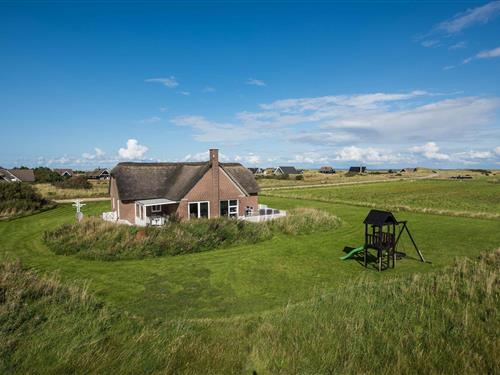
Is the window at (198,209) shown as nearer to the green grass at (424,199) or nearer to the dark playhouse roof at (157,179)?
the dark playhouse roof at (157,179)

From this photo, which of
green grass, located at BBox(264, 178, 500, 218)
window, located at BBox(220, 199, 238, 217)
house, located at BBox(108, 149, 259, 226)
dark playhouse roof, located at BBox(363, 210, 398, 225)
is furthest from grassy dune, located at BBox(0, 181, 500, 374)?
green grass, located at BBox(264, 178, 500, 218)

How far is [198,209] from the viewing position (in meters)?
25.5

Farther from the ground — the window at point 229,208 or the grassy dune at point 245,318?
the window at point 229,208

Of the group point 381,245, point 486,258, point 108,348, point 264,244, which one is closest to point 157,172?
point 264,244

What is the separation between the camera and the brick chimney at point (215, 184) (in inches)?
1004

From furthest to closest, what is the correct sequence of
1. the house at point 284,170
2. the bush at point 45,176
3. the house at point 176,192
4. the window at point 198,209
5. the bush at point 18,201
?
the house at point 284,170, the bush at point 45,176, the bush at point 18,201, the window at point 198,209, the house at point 176,192

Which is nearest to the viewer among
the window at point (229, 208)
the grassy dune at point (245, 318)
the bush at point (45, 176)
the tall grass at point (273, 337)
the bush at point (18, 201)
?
the tall grass at point (273, 337)

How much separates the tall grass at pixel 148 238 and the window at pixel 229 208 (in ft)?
16.7

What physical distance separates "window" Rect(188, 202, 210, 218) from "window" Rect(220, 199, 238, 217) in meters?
1.65

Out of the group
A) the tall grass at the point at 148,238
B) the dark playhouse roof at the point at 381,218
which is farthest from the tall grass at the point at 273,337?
the tall grass at the point at 148,238

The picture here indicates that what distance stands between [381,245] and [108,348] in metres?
13.2

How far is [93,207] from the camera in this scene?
36.9 m

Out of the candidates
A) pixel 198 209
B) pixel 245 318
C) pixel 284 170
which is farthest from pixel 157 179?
pixel 284 170

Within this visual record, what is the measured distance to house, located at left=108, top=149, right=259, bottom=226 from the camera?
25.0 metres
